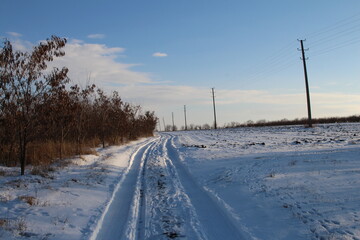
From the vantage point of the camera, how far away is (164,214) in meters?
6.63

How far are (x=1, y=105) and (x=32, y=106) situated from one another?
→ 0.97 metres

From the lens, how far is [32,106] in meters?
10.9

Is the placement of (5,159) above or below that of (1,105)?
below

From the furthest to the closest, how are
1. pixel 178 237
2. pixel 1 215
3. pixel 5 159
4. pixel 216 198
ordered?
1. pixel 5 159
2. pixel 216 198
3. pixel 1 215
4. pixel 178 237

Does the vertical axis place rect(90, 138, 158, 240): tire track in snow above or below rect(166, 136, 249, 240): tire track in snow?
above

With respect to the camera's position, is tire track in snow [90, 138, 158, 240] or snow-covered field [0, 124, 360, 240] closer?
snow-covered field [0, 124, 360, 240]

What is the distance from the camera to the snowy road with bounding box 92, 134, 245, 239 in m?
5.49

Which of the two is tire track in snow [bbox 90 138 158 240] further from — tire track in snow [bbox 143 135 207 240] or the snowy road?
tire track in snow [bbox 143 135 207 240]

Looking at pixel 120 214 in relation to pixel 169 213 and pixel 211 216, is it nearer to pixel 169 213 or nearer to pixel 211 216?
pixel 169 213

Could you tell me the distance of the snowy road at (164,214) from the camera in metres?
5.49

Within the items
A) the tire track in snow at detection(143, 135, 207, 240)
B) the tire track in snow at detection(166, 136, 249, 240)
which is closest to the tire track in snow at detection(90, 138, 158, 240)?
the tire track in snow at detection(143, 135, 207, 240)

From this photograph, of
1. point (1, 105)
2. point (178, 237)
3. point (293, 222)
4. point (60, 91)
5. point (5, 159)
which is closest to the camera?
point (178, 237)

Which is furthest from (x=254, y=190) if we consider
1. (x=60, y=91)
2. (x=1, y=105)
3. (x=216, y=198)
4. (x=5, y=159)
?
(x=5, y=159)

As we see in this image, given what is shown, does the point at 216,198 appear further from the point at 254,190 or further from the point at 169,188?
the point at 169,188
